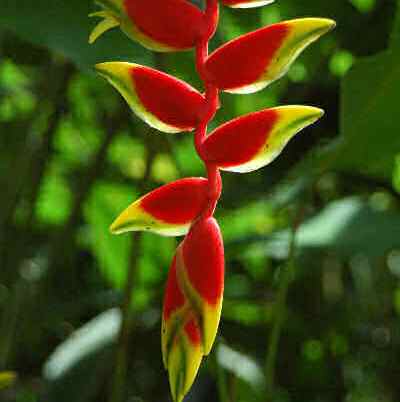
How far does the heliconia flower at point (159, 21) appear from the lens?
0.25m

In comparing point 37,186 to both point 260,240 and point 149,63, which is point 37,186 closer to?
point 260,240

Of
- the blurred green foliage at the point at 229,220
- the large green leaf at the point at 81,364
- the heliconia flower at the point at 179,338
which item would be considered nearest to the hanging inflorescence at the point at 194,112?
the heliconia flower at the point at 179,338

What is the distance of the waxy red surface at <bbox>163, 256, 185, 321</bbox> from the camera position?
25cm

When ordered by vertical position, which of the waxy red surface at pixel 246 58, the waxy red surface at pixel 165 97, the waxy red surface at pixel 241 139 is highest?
the waxy red surface at pixel 246 58

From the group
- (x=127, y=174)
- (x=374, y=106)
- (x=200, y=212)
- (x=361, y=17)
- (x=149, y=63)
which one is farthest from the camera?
(x=127, y=174)

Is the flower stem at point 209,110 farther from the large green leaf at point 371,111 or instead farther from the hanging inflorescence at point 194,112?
the large green leaf at point 371,111

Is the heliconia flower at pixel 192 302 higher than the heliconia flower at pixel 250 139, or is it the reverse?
the heliconia flower at pixel 250 139

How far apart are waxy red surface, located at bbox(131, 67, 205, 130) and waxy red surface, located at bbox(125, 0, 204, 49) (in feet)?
0.04

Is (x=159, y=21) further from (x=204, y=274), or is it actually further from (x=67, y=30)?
(x=67, y=30)

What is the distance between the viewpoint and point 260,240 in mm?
741

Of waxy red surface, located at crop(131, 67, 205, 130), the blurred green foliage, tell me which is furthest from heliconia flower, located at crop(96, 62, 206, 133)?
the blurred green foliage

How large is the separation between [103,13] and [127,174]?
3.54ft

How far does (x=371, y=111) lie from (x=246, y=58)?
0.32 m

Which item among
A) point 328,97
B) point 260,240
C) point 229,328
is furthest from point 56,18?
point 229,328
